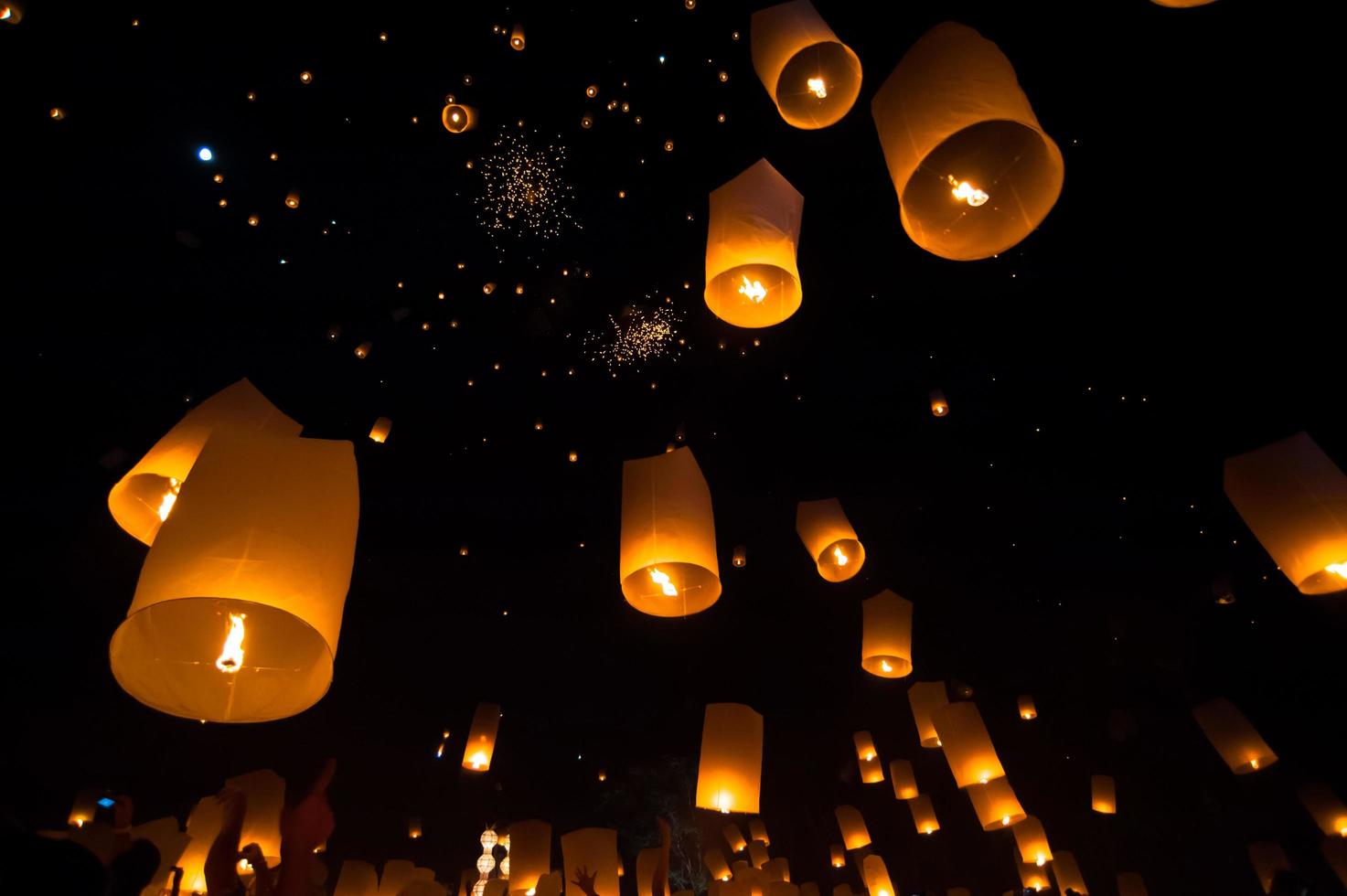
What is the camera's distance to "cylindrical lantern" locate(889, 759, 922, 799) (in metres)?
9.14

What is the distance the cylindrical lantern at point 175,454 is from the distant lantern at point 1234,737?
27.0ft

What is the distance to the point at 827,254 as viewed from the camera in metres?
5.60

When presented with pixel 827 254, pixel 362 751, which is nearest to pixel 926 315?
pixel 827 254

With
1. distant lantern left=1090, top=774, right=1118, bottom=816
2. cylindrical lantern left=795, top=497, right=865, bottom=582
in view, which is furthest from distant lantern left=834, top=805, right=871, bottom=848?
cylindrical lantern left=795, top=497, right=865, bottom=582

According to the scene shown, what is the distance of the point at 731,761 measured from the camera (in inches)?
188

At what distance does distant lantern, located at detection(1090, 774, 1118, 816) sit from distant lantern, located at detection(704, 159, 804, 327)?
29.0 feet

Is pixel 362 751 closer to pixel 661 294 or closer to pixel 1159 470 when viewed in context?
pixel 661 294

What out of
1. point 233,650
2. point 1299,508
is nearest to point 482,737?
point 233,650

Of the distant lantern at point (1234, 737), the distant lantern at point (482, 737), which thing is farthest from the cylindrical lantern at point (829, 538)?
the distant lantern at point (482, 737)

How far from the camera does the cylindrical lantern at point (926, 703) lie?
23.9 feet

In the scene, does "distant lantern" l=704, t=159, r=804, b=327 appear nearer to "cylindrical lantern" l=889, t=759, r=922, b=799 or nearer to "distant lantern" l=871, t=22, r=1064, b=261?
"distant lantern" l=871, t=22, r=1064, b=261

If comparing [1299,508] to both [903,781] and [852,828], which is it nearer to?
[903,781]

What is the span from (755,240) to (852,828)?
904cm

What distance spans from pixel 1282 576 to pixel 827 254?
252 inches
